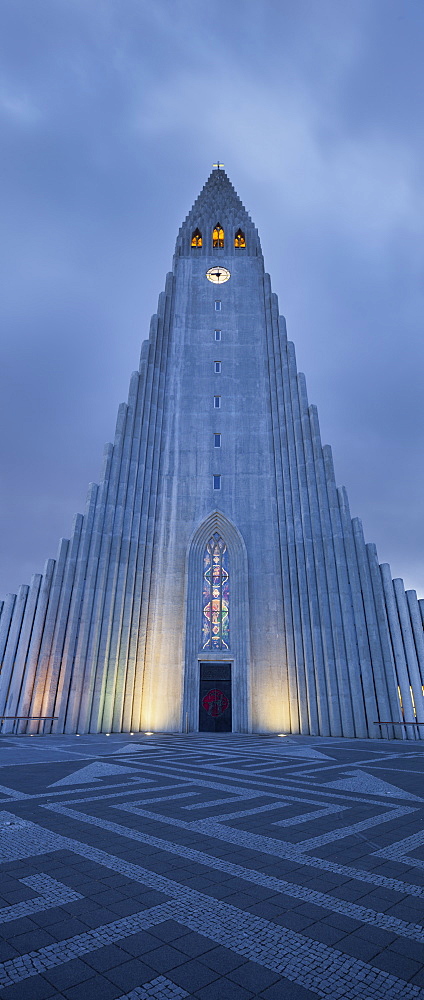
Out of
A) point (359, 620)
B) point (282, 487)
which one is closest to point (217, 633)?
point (359, 620)

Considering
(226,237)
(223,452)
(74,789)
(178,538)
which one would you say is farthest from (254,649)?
(226,237)

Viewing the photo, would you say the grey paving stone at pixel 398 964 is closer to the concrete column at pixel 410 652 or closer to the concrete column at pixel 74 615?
the concrete column at pixel 74 615

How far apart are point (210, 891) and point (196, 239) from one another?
41.3 metres

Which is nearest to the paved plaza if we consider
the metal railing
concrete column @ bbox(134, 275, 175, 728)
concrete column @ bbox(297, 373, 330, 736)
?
the metal railing

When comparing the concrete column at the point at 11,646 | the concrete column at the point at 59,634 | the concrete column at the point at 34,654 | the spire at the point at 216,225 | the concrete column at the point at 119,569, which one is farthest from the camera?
the spire at the point at 216,225

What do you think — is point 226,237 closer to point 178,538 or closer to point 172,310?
point 172,310

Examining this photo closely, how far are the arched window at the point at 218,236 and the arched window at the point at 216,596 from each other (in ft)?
78.6

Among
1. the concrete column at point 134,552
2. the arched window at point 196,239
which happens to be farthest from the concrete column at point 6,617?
the arched window at point 196,239

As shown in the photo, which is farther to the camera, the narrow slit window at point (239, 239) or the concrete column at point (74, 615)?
the narrow slit window at point (239, 239)

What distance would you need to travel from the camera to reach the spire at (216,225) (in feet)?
121

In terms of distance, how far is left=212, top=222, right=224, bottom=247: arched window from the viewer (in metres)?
38.1

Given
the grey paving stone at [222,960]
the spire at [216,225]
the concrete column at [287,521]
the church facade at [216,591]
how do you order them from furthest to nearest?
the spire at [216,225]
the concrete column at [287,521]
the church facade at [216,591]
the grey paving stone at [222,960]

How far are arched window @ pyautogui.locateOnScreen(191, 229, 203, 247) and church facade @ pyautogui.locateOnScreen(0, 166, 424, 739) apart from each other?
9.47 metres

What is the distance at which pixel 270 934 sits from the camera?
3596 millimetres
